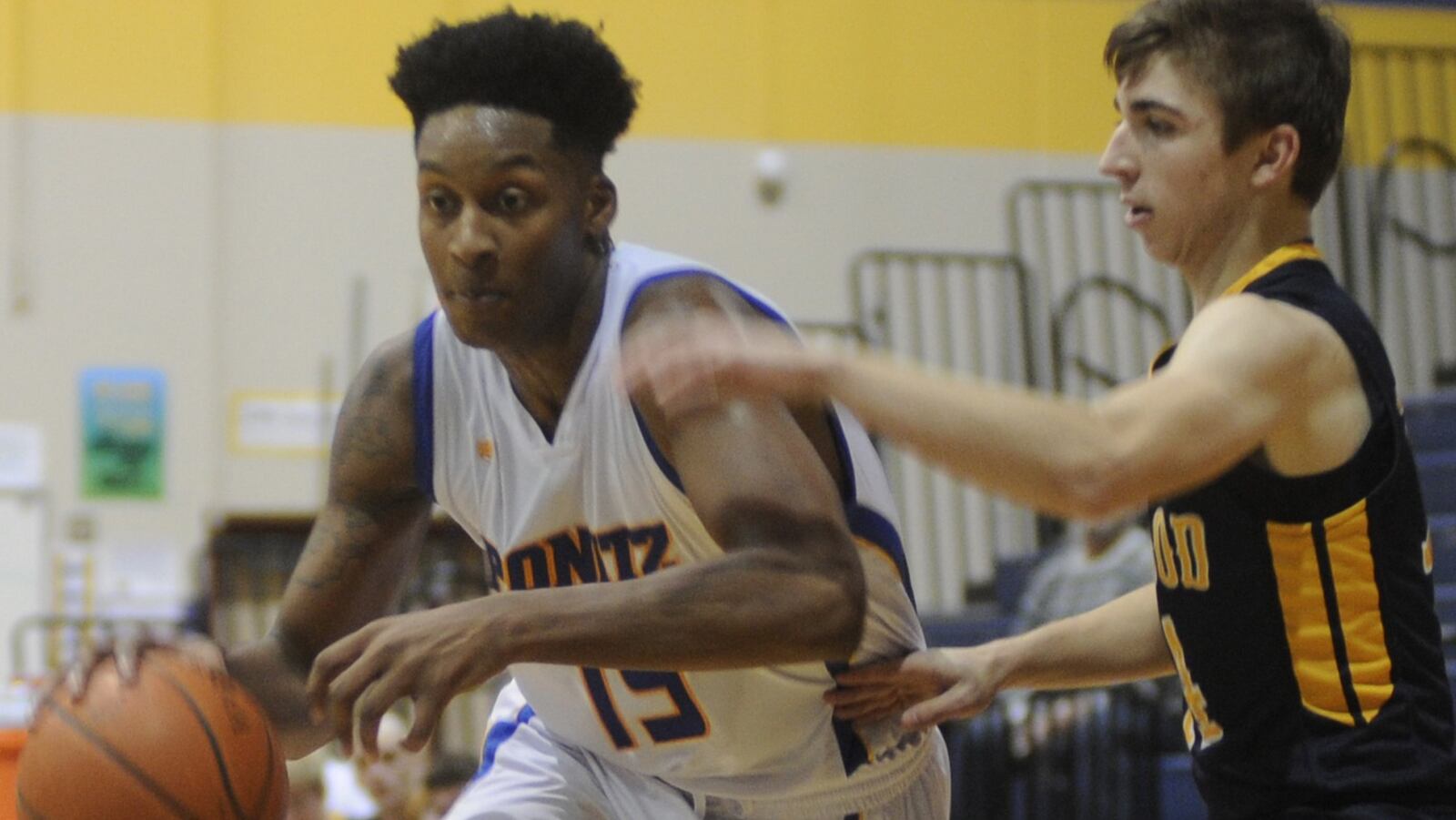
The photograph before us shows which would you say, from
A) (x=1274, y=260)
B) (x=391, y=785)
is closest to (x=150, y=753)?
(x=1274, y=260)

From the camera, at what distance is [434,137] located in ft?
8.09

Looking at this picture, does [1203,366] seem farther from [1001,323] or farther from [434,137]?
[1001,323]

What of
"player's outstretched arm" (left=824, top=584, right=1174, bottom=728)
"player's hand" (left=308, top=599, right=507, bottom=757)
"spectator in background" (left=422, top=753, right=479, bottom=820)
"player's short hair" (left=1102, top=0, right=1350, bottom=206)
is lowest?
"spectator in background" (left=422, top=753, right=479, bottom=820)

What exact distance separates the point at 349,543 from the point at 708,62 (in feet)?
22.5

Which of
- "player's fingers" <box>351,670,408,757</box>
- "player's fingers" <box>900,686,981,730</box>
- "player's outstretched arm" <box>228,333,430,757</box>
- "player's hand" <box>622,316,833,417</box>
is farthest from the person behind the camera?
"player's outstretched arm" <box>228,333,430,757</box>

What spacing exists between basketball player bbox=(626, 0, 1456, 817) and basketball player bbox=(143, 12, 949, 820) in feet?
0.55

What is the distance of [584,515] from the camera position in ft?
8.45

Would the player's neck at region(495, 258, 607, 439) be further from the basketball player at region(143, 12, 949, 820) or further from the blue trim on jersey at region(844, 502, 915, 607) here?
the blue trim on jersey at region(844, 502, 915, 607)

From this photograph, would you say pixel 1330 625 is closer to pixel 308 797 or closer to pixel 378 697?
pixel 378 697

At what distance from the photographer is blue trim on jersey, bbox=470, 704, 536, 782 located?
2889 mm

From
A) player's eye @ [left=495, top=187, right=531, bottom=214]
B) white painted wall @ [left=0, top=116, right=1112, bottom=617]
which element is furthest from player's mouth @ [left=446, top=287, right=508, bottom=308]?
white painted wall @ [left=0, top=116, right=1112, bottom=617]

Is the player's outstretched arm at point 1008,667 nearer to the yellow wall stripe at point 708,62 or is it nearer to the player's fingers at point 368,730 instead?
the player's fingers at point 368,730

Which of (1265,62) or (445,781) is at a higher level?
(1265,62)

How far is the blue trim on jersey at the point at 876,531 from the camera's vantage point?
259cm
